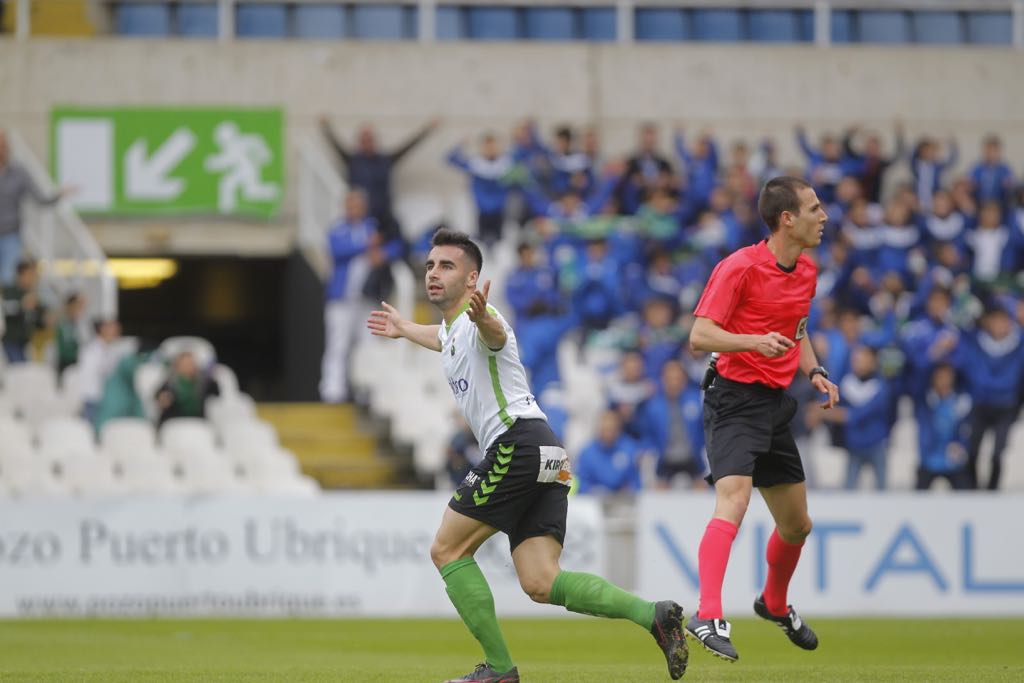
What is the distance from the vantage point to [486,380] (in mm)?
8211

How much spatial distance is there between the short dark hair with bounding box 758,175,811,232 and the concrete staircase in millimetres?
11240

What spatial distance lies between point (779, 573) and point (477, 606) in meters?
2.31

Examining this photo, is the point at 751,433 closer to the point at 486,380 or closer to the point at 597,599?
the point at 597,599

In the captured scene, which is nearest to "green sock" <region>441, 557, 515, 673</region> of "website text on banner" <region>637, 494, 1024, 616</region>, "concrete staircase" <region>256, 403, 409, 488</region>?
"website text on banner" <region>637, 494, 1024, 616</region>

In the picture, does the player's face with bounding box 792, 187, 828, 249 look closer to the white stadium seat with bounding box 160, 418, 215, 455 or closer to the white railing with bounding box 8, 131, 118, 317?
the white stadium seat with bounding box 160, 418, 215, 455

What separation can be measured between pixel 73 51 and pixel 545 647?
15.0m

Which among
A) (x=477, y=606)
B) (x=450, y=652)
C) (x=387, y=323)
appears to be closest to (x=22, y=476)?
(x=450, y=652)

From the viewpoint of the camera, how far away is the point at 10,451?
18.1m

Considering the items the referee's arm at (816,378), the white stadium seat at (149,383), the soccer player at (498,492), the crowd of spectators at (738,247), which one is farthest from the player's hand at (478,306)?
the white stadium seat at (149,383)

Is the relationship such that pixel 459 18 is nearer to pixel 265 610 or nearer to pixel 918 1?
pixel 918 1

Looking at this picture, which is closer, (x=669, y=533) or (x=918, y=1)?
(x=669, y=533)

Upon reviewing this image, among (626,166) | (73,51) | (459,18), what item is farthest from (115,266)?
(626,166)

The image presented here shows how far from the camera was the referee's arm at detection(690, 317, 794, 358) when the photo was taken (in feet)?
28.1

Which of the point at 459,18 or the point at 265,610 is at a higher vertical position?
the point at 459,18
